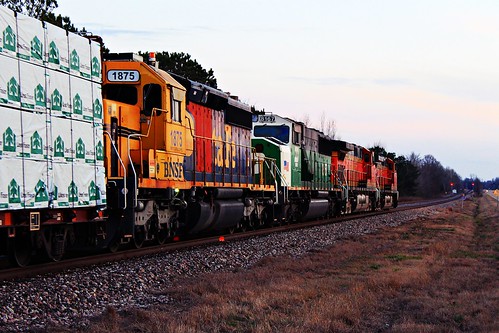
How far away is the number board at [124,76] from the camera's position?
46.4 ft

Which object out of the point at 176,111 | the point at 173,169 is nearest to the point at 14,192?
the point at 173,169

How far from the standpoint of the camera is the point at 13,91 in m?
9.63

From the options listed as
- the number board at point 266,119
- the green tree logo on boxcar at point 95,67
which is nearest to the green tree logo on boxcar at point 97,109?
the green tree logo on boxcar at point 95,67

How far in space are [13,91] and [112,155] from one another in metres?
3.41

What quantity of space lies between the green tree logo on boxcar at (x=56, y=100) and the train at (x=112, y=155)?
30 millimetres

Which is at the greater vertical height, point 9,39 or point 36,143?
point 9,39

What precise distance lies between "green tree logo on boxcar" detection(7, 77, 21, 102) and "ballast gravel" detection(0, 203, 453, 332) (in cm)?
250

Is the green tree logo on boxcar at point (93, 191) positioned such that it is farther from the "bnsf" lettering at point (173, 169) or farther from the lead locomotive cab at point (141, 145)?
the "bnsf" lettering at point (173, 169)

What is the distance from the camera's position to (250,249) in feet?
50.6

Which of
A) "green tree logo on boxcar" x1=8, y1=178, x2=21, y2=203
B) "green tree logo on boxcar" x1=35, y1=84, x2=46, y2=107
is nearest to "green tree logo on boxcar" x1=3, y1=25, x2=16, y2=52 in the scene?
"green tree logo on boxcar" x1=35, y1=84, x2=46, y2=107

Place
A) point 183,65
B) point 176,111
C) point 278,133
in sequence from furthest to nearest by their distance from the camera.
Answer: point 183,65 → point 278,133 → point 176,111

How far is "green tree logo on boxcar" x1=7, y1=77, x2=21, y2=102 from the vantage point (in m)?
9.54

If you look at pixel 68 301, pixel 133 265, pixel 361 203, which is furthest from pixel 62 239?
pixel 361 203

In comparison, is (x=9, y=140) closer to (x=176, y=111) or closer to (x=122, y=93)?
(x=122, y=93)
